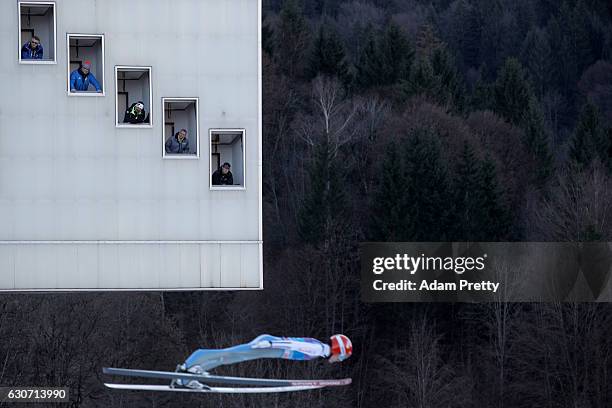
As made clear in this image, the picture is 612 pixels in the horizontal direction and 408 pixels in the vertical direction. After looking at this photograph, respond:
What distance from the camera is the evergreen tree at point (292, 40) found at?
107 m

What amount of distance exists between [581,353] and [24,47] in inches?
1674

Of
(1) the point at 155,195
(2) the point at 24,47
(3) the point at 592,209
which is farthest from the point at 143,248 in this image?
(3) the point at 592,209

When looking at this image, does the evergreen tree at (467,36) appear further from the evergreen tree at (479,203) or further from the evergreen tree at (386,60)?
the evergreen tree at (479,203)

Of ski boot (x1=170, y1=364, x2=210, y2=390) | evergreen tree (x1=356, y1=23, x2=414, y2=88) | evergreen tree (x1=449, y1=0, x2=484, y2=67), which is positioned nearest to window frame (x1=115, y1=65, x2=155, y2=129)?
ski boot (x1=170, y1=364, x2=210, y2=390)

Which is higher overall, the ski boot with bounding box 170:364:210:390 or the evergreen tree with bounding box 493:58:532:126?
the evergreen tree with bounding box 493:58:532:126

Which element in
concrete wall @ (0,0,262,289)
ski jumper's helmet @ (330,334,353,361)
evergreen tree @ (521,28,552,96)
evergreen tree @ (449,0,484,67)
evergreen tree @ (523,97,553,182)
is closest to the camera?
concrete wall @ (0,0,262,289)

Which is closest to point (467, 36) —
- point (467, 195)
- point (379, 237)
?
point (467, 195)

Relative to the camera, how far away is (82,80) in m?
34.6

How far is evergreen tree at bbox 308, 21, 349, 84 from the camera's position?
341 ft

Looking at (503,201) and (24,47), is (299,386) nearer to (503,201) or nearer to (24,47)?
(24,47)

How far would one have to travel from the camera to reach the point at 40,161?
34.4m

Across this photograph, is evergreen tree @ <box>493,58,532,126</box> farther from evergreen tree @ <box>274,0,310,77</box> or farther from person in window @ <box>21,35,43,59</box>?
person in window @ <box>21,35,43,59</box>

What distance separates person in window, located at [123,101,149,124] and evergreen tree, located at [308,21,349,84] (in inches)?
2708

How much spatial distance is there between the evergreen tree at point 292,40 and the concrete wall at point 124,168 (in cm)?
7123
